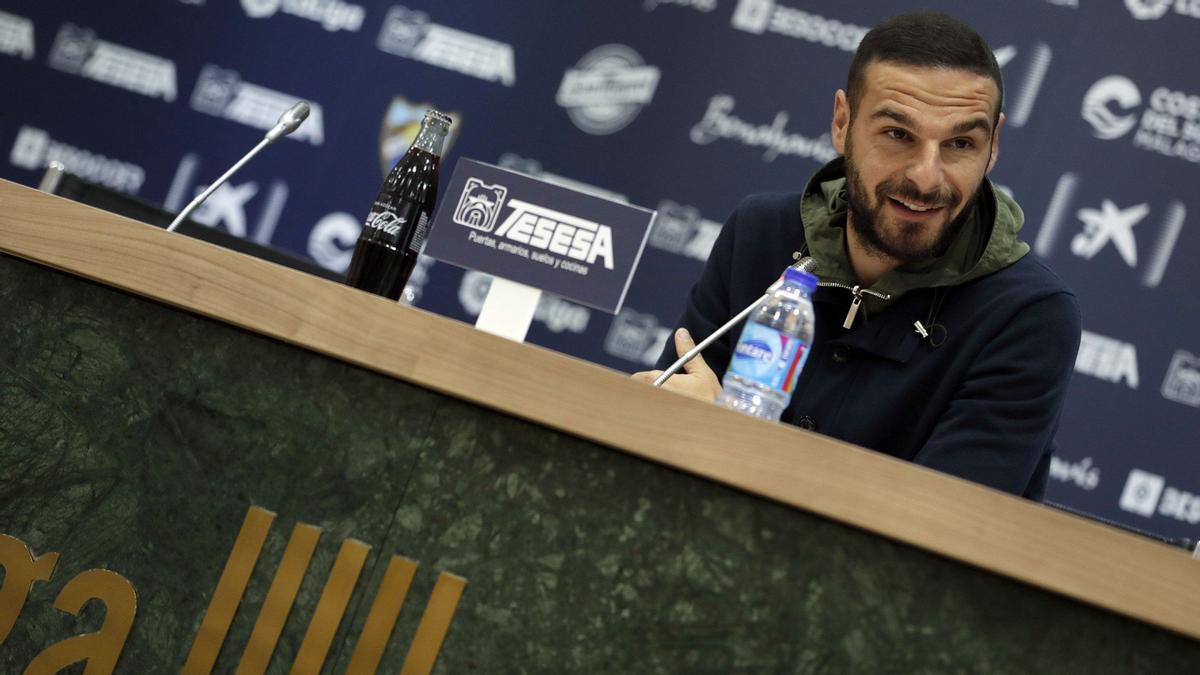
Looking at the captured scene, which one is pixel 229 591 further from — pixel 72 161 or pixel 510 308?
pixel 72 161

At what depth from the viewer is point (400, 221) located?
1.55m

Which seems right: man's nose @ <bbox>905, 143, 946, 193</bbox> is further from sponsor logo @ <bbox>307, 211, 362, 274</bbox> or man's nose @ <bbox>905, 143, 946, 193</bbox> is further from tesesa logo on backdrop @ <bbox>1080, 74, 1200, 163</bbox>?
sponsor logo @ <bbox>307, 211, 362, 274</bbox>

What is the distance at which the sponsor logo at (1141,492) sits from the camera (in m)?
3.08

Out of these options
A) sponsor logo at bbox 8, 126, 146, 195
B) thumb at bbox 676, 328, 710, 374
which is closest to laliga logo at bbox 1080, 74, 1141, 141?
thumb at bbox 676, 328, 710, 374

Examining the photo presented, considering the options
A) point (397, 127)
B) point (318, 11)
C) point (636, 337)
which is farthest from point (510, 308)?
A: point (318, 11)

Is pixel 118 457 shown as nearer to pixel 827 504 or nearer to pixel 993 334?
pixel 827 504

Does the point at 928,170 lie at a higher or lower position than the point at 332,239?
higher

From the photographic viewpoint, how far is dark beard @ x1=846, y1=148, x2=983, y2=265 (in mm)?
1632

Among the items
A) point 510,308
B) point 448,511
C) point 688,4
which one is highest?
point 688,4

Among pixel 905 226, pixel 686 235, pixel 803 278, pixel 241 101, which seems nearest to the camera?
pixel 803 278

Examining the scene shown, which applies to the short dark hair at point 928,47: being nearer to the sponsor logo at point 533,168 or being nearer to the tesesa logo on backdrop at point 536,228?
the tesesa logo on backdrop at point 536,228

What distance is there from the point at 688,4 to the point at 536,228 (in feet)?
7.84

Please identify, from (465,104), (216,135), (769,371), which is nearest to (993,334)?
(769,371)

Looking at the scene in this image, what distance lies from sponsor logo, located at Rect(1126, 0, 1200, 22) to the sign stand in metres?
2.58
